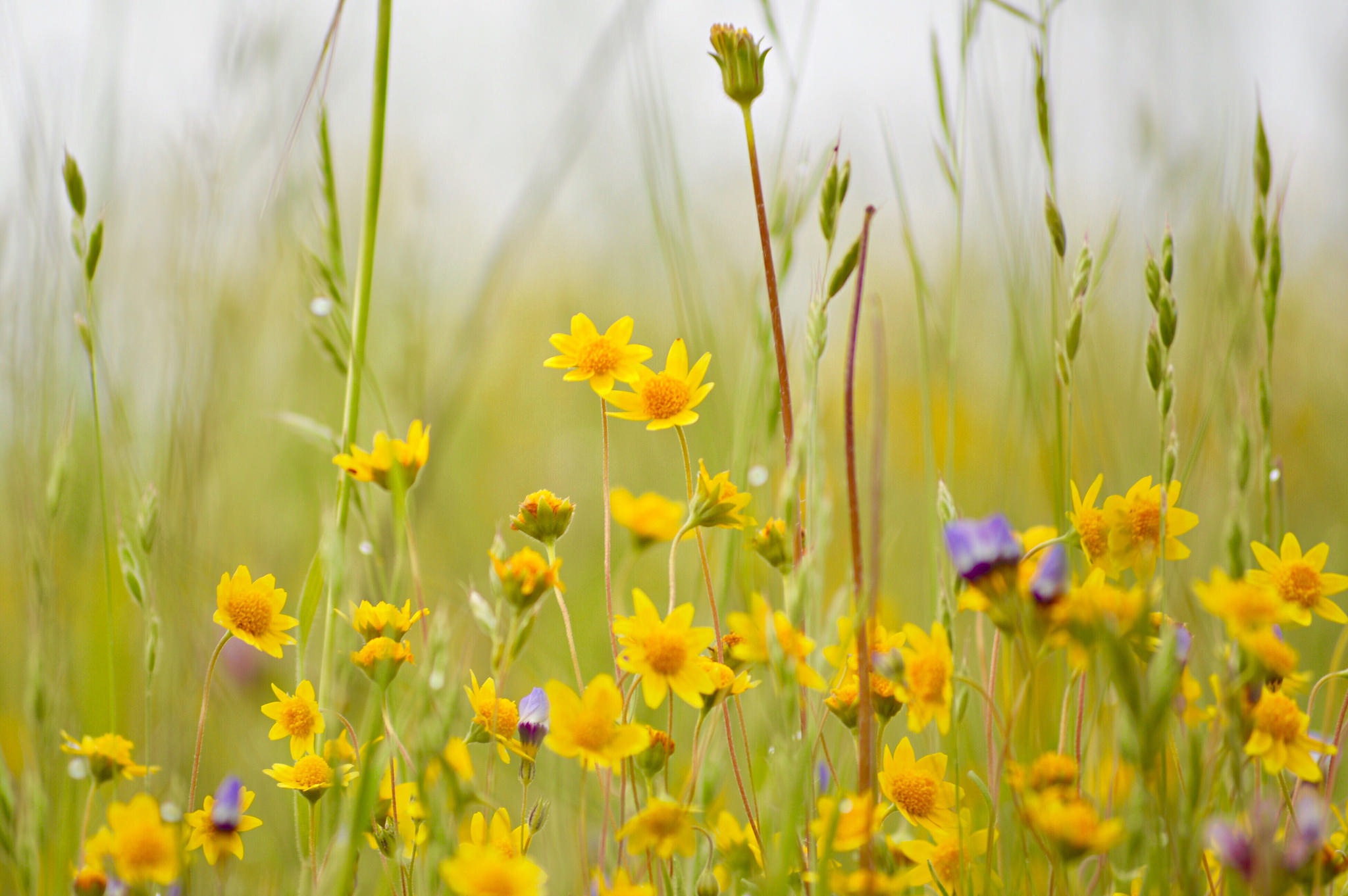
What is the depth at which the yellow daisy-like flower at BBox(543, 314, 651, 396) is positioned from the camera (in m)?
0.70

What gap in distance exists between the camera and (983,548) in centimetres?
50

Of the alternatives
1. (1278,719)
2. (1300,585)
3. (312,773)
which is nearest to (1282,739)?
(1278,719)

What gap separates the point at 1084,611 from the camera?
428 millimetres

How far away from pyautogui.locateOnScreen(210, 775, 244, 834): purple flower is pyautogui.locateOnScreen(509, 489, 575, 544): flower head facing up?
0.26 meters

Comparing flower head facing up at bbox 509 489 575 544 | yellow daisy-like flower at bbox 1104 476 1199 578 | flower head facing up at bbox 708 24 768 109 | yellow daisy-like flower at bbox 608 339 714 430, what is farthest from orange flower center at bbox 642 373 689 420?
yellow daisy-like flower at bbox 1104 476 1199 578

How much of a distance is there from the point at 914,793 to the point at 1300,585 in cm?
31

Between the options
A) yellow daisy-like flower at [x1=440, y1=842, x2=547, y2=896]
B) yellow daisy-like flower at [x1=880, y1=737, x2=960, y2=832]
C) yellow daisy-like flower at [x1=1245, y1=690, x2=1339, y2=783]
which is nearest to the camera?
yellow daisy-like flower at [x1=440, y1=842, x2=547, y2=896]

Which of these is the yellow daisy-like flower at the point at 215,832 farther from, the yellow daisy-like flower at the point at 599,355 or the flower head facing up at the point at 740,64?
→ the flower head facing up at the point at 740,64

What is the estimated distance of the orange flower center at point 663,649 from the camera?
1.84 ft

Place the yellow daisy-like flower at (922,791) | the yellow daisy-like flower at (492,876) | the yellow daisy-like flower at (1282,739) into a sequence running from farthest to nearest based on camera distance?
the yellow daisy-like flower at (922,791), the yellow daisy-like flower at (1282,739), the yellow daisy-like flower at (492,876)

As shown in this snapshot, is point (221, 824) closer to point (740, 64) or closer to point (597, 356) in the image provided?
point (597, 356)

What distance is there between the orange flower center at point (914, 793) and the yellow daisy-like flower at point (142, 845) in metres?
0.45

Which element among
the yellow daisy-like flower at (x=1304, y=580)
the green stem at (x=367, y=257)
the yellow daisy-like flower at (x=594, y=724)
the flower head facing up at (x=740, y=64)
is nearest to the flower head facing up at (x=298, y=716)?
the green stem at (x=367, y=257)

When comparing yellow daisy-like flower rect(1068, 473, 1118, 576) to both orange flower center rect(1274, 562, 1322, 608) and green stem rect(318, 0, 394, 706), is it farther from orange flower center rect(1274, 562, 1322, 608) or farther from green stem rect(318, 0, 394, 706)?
green stem rect(318, 0, 394, 706)
